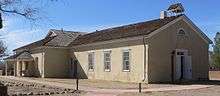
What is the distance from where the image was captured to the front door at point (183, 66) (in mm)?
34344

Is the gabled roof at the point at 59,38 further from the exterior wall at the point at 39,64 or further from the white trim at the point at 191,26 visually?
the white trim at the point at 191,26

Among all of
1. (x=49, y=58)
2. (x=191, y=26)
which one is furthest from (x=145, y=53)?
(x=49, y=58)

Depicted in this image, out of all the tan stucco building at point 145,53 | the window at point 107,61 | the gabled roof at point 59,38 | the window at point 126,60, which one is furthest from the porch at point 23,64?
the window at point 126,60

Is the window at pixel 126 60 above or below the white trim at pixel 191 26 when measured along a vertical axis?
below

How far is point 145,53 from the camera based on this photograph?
32.5 m

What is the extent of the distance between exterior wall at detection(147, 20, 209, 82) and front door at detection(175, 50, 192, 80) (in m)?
0.55

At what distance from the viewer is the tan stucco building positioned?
3291cm

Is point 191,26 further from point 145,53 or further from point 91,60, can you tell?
point 91,60

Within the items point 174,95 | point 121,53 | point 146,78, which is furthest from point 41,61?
point 174,95

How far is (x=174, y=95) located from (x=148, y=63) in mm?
10518

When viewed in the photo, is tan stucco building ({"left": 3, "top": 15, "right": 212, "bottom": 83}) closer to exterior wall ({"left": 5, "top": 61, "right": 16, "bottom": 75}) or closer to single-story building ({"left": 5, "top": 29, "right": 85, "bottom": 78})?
single-story building ({"left": 5, "top": 29, "right": 85, "bottom": 78})

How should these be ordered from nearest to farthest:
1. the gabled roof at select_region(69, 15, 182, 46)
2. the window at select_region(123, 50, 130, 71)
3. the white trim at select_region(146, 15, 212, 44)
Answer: the white trim at select_region(146, 15, 212, 44) < the gabled roof at select_region(69, 15, 182, 46) < the window at select_region(123, 50, 130, 71)

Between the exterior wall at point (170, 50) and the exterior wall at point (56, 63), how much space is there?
562 inches

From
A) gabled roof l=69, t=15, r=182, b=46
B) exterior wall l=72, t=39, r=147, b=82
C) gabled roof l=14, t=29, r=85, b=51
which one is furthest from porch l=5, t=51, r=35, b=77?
gabled roof l=69, t=15, r=182, b=46
